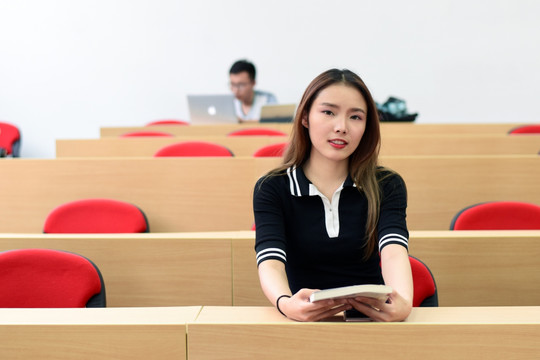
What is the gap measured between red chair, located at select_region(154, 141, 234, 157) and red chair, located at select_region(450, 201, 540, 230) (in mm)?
1375

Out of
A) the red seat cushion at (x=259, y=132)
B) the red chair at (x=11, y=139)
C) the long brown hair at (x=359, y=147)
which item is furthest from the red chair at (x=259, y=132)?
the red chair at (x=11, y=139)

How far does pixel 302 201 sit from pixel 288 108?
266 centimetres

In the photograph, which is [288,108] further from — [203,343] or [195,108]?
[203,343]

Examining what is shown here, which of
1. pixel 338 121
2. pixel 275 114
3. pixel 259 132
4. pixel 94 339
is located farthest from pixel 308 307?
pixel 275 114

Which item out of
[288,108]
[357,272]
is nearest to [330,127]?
[357,272]

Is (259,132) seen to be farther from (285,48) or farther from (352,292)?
(352,292)

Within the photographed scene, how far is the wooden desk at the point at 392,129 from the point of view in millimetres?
3730

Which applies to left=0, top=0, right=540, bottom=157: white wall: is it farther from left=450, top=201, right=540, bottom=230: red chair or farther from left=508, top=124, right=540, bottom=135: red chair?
left=450, top=201, right=540, bottom=230: red chair

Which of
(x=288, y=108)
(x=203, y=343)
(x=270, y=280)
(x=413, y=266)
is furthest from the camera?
(x=288, y=108)

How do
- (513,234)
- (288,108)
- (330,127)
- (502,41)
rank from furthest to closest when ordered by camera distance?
(502,41), (288,108), (513,234), (330,127)

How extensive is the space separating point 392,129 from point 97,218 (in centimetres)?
211

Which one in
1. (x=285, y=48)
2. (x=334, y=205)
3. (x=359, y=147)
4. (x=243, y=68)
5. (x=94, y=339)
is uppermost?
(x=285, y=48)

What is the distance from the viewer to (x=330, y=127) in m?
1.33

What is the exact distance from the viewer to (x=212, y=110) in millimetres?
4191
